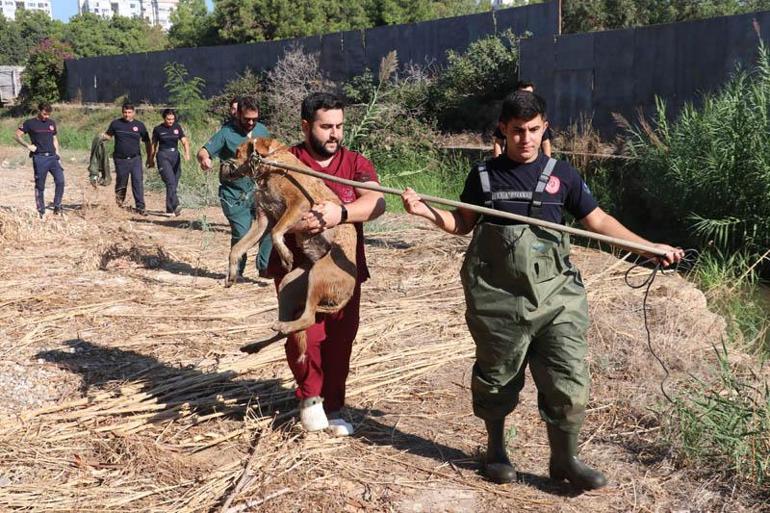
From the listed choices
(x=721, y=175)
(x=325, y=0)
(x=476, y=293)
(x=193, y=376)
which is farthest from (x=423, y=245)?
(x=325, y=0)

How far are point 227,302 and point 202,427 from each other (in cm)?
284

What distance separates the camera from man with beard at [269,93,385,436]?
4.21m

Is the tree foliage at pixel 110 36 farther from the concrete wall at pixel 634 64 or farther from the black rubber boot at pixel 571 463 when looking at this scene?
the black rubber boot at pixel 571 463

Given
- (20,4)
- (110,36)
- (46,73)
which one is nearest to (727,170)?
(46,73)

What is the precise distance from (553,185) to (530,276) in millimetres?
454

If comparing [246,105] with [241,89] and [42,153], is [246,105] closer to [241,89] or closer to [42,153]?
[42,153]

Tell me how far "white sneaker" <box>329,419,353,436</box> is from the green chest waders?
1.08m

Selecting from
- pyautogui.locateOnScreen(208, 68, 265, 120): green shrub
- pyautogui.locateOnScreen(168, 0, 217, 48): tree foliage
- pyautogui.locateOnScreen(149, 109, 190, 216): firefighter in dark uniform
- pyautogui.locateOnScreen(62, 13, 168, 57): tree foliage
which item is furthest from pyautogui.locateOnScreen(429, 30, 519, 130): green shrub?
pyautogui.locateOnScreen(62, 13, 168, 57): tree foliage

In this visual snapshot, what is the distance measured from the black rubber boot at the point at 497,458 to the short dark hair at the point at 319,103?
1824 millimetres

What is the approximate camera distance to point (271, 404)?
503 centimetres

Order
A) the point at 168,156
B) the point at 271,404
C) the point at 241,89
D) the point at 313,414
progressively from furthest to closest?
the point at 241,89, the point at 168,156, the point at 271,404, the point at 313,414

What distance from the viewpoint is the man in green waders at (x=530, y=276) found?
12.1 feet

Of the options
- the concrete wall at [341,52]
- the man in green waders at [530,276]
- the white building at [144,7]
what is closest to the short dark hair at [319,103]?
the man in green waders at [530,276]

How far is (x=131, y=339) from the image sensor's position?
248 inches
